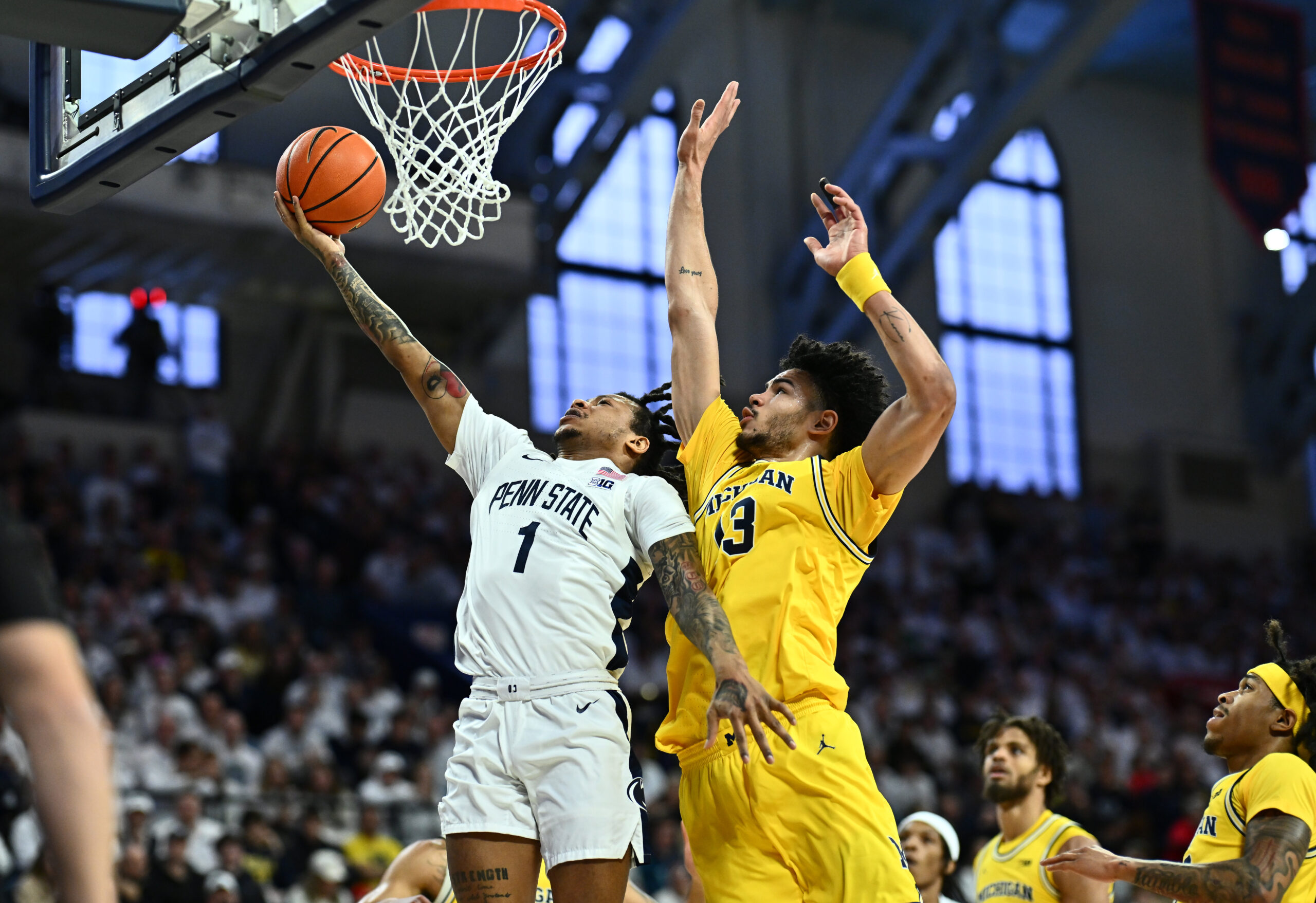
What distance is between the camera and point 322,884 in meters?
10.0

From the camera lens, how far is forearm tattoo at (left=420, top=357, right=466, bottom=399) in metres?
4.85

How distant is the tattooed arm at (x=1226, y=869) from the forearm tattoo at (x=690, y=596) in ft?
4.76

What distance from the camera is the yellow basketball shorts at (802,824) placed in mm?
4133

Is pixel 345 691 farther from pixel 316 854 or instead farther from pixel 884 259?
pixel 884 259

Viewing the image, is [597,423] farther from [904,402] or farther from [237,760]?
[237,760]

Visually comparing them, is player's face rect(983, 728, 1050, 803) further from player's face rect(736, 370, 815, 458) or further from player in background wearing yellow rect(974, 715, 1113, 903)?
player's face rect(736, 370, 815, 458)

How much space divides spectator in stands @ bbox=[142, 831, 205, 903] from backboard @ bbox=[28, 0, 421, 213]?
5.32 metres

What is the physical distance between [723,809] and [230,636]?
32.4ft

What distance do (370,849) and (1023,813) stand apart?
19.0 ft

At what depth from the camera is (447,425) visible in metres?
4.87

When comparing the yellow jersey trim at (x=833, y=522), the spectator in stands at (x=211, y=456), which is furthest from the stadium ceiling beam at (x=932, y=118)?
the yellow jersey trim at (x=833, y=522)

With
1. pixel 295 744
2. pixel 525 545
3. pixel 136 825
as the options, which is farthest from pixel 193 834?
pixel 525 545

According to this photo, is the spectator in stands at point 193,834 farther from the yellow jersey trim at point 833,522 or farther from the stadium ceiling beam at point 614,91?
the stadium ceiling beam at point 614,91

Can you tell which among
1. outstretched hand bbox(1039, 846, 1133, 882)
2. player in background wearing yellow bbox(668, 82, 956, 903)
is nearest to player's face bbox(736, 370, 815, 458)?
player in background wearing yellow bbox(668, 82, 956, 903)
